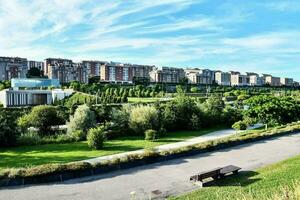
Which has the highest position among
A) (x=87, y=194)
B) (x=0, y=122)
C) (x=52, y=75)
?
(x=52, y=75)

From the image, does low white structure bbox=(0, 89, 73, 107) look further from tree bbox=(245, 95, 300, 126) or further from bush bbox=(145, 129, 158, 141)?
bush bbox=(145, 129, 158, 141)

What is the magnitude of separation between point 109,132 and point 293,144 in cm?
1131

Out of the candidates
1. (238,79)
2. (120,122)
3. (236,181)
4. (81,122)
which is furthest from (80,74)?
(236,181)

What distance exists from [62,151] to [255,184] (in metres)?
10.6

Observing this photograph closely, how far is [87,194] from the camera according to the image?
35.1 ft

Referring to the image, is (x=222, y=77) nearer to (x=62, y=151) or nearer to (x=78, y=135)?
(x=78, y=135)

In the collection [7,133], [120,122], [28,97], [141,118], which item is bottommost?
[7,133]

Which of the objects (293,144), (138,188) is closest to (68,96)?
(293,144)

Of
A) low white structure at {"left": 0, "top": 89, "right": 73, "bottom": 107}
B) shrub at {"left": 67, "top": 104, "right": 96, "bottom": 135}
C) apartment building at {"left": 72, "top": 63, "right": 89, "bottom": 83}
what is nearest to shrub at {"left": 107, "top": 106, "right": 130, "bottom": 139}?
shrub at {"left": 67, "top": 104, "right": 96, "bottom": 135}

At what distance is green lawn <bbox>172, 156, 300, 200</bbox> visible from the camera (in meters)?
9.94

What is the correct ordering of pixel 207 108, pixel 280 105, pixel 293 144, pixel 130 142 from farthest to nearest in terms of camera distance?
1. pixel 207 108
2. pixel 280 105
3. pixel 130 142
4. pixel 293 144

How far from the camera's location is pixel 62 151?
18.5m

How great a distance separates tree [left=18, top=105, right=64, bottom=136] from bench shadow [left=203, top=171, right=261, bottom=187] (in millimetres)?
15987

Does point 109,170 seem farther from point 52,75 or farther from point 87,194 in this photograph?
point 52,75
